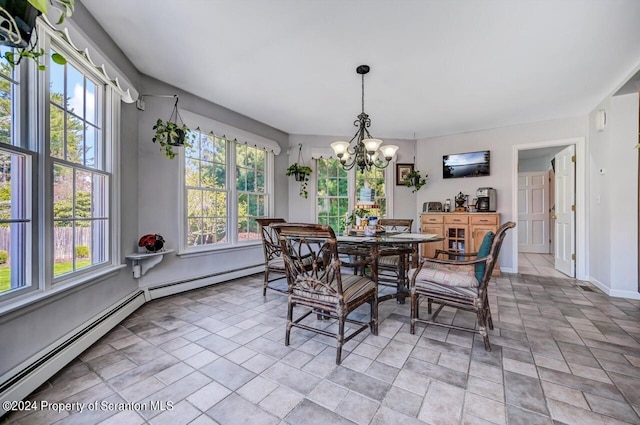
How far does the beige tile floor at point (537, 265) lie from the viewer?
14.4 ft

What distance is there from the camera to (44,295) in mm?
1624

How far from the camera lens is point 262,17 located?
79.9 inches

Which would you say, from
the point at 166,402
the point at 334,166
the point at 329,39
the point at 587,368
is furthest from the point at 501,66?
the point at 166,402

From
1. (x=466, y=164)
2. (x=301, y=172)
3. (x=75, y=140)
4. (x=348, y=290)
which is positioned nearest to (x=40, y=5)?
(x=75, y=140)

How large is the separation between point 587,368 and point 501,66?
2636mm

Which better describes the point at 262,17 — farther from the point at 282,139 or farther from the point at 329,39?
the point at 282,139

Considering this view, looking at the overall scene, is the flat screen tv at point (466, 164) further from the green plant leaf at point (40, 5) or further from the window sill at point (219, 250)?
the green plant leaf at point (40, 5)

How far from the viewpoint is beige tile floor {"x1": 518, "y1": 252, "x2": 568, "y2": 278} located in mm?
4395

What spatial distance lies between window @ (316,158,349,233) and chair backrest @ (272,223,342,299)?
3065 mm

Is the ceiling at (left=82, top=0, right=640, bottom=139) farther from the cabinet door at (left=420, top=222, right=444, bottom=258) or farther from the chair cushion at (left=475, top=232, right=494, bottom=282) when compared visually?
the cabinet door at (left=420, top=222, right=444, bottom=258)

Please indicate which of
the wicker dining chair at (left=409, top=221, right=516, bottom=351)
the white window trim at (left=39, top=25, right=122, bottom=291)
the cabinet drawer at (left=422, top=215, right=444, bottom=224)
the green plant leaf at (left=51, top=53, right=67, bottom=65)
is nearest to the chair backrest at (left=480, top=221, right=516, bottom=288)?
the wicker dining chair at (left=409, top=221, right=516, bottom=351)

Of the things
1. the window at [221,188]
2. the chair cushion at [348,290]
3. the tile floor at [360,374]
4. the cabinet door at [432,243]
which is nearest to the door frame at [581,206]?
the tile floor at [360,374]

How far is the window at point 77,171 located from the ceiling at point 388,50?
60 cm

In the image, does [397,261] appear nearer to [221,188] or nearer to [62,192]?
[221,188]
